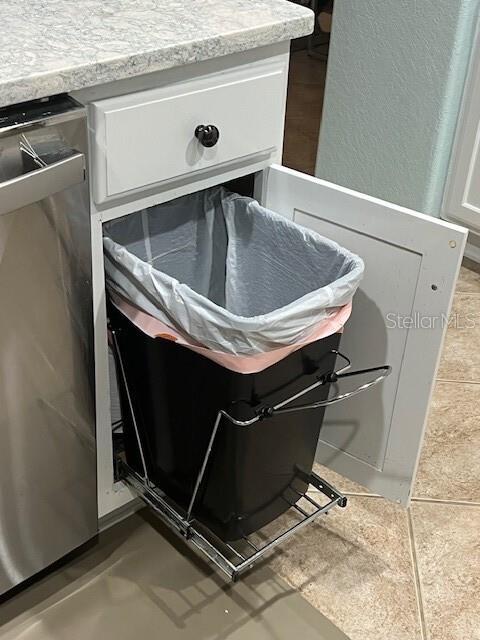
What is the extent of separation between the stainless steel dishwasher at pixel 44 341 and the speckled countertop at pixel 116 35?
5cm

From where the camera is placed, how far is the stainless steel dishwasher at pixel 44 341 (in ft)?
3.26

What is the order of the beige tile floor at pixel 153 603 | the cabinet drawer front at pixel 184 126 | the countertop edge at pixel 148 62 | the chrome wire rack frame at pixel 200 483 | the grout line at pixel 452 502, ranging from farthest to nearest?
the grout line at pixel 452 502 → the beige tile floor at pixel 153 603 → the chrome wire rack frame at pixel 200 483 → the cabinet drawer front at pixel 184 126 → the countertop edge at pixel 148 62

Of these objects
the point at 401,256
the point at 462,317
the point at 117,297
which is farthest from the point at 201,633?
the point at 462,317

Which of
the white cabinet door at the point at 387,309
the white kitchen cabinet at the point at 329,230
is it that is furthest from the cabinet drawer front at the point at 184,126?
the white cabinet door at the point at 387,309

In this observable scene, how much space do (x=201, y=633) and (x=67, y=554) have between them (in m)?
0.27

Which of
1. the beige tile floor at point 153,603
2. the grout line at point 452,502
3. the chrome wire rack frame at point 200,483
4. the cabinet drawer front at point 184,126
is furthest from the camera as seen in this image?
the grout line at point 452,502

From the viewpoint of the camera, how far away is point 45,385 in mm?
1149

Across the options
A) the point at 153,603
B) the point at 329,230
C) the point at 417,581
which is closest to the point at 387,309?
the point at 329,230

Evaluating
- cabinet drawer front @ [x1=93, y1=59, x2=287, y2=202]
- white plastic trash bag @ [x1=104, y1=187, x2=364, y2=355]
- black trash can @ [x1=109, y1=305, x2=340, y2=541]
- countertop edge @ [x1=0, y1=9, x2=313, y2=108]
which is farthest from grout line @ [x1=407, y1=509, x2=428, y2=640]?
countertop edge @ [x1=0, y1=9, x2=313, y2=108]

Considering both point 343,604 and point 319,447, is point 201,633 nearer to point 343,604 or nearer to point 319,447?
point 343,604

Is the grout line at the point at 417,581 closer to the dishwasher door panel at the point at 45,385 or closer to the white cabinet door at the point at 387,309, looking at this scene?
the white cabinet door at the point at 387,309

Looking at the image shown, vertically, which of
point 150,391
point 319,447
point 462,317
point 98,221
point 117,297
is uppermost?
point 98,221

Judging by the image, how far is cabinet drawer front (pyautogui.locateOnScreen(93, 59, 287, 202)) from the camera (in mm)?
1083

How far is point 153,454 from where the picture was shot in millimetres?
1360
